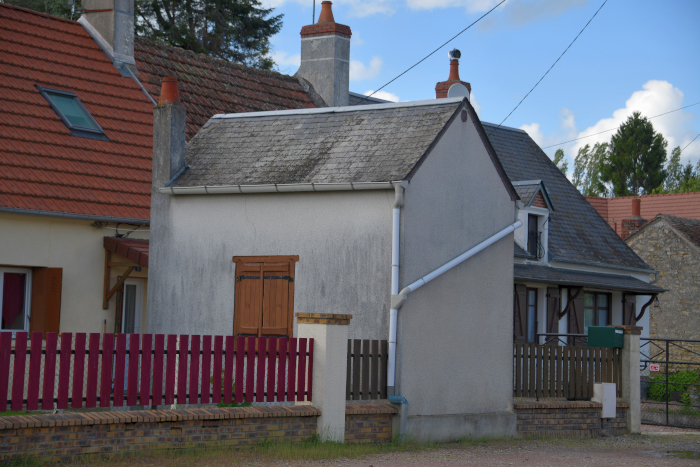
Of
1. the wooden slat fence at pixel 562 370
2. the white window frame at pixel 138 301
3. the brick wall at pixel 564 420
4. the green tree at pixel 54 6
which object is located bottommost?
the brick wall at pixel 564 420

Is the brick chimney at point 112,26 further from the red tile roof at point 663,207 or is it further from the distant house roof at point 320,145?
the red tile roof at point 663,207

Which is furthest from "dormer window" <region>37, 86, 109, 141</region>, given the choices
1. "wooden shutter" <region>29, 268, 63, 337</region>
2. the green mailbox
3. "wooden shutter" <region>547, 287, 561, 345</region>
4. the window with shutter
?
"wooden shutter" <region>547, 287, 561, 345</region>

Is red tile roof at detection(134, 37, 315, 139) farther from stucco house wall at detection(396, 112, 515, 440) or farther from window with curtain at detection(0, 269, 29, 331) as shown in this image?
stucco house wall at detection(396, 112, 515, 440)

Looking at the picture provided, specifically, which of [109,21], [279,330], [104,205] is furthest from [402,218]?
[109,21]

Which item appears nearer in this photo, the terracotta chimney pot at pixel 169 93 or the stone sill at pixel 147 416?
the stone sill at pixel 147 416

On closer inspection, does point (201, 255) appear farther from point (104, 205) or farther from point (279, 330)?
point (104, 205)

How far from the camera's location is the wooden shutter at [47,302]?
15555mm

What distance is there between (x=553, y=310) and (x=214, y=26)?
20.4m

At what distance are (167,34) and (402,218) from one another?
26271 millimetres

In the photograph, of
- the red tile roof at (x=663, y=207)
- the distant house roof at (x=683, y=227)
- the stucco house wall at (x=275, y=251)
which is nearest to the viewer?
the stucco house wall at (x=275, y=251)

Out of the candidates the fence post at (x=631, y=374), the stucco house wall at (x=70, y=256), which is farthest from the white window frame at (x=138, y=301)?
the fence post at (x=631, y=374)

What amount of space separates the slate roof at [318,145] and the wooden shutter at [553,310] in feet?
39.9

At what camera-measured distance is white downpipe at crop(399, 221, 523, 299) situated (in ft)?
40.3

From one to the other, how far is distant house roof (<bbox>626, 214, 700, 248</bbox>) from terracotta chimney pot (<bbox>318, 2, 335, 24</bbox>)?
17.0 m
